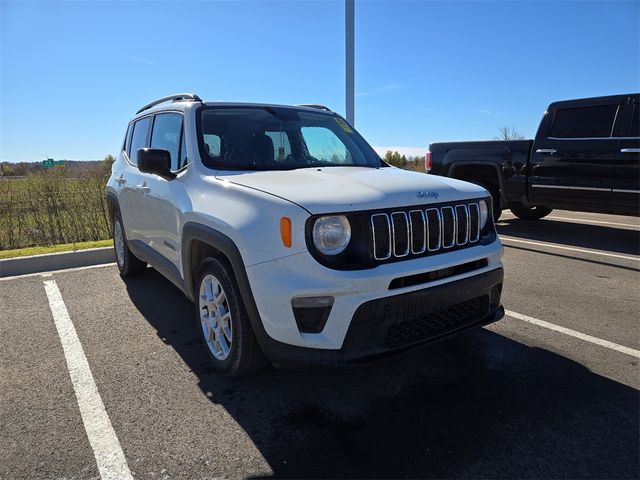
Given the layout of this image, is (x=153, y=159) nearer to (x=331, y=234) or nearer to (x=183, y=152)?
(x=183, y=152)

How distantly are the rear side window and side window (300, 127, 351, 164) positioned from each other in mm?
5255

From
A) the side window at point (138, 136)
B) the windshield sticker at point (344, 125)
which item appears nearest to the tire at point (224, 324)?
the windshield sticker at point (344, 125)

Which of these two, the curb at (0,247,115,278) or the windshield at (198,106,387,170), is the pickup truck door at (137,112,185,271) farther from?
the curb at (0,247,115,278)

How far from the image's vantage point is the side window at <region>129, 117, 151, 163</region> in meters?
4.77

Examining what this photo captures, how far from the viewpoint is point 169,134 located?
4047 millimetres

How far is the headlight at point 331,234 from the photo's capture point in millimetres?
2447

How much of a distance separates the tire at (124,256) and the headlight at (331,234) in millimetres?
3499

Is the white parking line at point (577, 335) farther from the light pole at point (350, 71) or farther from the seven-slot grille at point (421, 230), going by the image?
the light pole at point (350, 71)

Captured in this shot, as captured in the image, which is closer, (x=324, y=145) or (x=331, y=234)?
(x=331, y=234)

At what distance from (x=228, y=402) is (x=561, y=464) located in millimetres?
1846

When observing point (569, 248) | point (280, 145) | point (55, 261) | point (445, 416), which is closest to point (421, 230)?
point (445, 416)

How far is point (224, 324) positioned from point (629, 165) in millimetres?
6715

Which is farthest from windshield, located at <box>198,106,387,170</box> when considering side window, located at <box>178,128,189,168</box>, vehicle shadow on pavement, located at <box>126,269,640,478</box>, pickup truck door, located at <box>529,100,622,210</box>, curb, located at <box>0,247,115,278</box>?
pickup truck door, located at <box>529,100,622,210</box>

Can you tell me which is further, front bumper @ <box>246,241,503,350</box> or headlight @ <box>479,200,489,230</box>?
headlight @ <box>479,200,489,230</box>
